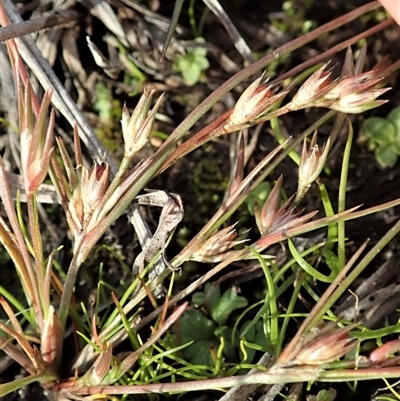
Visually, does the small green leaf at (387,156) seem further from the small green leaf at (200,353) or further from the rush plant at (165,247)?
the small green leaf at (200,353)

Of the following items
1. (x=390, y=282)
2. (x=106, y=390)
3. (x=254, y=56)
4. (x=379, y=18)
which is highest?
(x=254, y=56)

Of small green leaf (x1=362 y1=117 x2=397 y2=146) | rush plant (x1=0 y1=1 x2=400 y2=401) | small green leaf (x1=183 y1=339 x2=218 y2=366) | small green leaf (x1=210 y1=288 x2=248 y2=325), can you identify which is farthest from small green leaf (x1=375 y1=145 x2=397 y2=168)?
small green leaf (x1=183 y1=339 x2=218 y2=366)

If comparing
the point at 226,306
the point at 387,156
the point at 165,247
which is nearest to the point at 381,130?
the point at 387,156

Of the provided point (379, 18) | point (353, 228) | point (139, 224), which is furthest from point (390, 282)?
point (379, 18)

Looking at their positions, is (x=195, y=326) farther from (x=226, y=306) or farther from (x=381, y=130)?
(x=381, y=130)

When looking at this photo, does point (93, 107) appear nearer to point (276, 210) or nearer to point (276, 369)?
point (276, 210)

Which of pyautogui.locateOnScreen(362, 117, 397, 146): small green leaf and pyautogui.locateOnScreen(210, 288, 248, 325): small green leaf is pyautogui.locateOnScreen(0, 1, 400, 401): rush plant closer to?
pyautogui.locateOnScreen(210, 288, 248, 325): small green leaf
